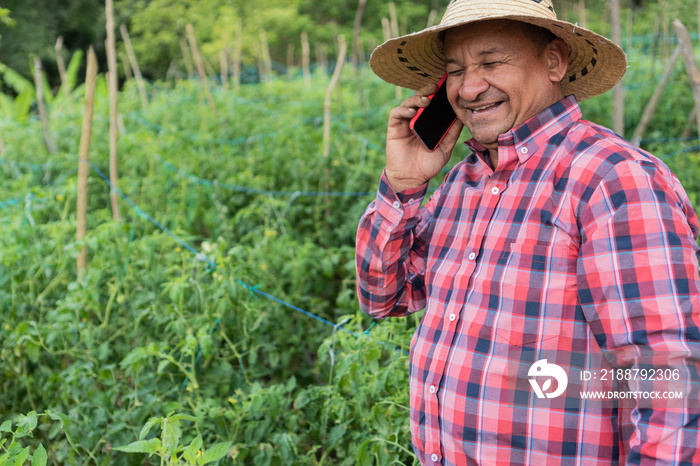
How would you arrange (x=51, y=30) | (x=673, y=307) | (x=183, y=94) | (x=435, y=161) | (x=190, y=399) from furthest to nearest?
(x=51, y=30)
(x=183, y=94)
(x=190, y=399)
(x=435, y=161)
(x=673, y=307)

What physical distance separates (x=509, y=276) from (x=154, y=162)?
445 centimetres

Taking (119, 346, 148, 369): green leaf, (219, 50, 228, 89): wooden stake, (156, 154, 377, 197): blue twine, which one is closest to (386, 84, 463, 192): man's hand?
(119, 346, 148, 369): green leaf

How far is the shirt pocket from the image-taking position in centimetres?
115

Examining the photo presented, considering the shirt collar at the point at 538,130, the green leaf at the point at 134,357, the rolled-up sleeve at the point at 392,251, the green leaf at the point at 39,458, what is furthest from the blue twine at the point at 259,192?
the shirt collar at the point at 538,130

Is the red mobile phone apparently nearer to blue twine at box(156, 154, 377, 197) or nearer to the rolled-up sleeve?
the rolled-up sleeve

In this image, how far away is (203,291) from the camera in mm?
2748

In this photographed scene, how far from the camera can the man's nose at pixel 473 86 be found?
53.0 inches

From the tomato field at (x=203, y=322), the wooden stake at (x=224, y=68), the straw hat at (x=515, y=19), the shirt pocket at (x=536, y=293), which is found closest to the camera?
the shirt pocket at (x=536, y=293)

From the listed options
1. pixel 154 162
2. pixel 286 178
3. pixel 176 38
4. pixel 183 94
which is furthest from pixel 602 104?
pixel 176 38

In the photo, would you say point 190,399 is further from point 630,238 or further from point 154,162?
point 154,162

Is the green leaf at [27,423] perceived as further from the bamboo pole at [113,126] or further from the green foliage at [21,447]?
the bamboo pole at [113,126]

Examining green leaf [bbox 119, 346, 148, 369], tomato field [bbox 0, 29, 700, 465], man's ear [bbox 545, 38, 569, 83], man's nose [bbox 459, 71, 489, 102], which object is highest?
man's ear [bbox 545, 38, 569, 83]

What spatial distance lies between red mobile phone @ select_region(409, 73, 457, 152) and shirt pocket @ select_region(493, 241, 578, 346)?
467 millimetres

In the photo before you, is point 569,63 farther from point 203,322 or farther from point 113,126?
point 113,126
